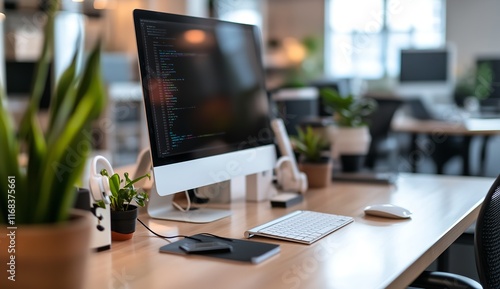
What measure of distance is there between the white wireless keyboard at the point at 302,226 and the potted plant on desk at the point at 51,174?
681 mm

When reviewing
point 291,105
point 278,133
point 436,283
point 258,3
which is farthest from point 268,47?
point 436,283

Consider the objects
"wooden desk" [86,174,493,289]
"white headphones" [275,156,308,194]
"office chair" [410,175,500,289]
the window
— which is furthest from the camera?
the window

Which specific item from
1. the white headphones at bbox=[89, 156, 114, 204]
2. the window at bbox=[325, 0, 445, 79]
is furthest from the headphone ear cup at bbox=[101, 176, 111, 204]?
the window at bbox=[325, 0, 445, 79]

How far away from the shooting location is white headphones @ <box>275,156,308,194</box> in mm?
2064

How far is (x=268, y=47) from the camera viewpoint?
1127cm

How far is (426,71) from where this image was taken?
661 centimetres

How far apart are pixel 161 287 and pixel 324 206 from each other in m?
0.87

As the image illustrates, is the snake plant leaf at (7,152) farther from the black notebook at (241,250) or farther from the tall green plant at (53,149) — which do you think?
the black notebook at (241,250)

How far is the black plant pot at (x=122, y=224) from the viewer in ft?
4.69

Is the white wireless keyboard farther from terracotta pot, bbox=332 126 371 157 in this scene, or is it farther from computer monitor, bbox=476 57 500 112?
computer monitor, bbox=476 57 500 112

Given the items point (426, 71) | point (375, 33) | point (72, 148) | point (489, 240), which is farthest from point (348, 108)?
point (375, 33)

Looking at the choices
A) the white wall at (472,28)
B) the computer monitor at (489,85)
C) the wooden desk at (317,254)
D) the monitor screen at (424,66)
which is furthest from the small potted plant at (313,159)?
the white wall at (472,28)

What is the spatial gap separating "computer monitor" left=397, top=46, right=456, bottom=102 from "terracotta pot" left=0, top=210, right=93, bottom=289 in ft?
19.6

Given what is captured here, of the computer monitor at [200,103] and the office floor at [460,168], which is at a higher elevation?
the computer monitor at [200,103]
